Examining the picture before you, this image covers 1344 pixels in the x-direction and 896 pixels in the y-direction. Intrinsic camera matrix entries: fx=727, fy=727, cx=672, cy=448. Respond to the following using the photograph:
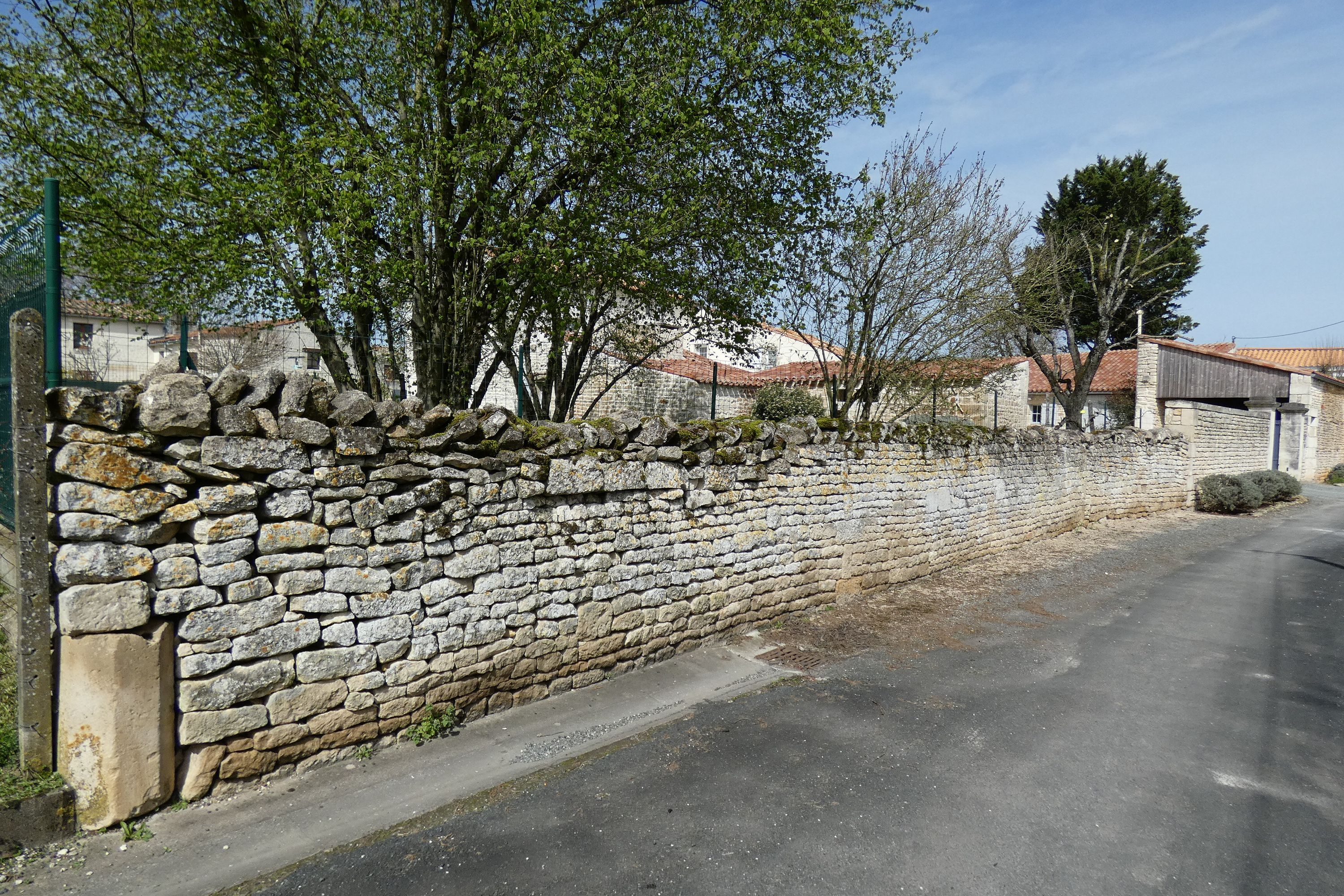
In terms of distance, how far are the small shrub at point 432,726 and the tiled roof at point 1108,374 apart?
88.6 ft

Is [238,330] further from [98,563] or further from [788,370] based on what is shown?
[788,370]

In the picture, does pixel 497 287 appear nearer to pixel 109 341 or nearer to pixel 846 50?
pixel 109 341

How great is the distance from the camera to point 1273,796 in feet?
12.7

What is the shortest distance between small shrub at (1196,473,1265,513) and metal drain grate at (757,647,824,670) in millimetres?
15646

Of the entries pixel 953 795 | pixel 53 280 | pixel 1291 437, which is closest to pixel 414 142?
pixel 53 280

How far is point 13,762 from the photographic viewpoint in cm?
334

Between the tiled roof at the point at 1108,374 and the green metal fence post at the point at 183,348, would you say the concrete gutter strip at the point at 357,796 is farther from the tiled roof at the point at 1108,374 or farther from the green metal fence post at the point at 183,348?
the tiled roof at the point at 1108,374

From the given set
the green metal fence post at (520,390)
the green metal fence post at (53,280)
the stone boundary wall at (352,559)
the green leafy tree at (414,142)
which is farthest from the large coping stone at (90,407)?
the green metal fence post at (520,390)

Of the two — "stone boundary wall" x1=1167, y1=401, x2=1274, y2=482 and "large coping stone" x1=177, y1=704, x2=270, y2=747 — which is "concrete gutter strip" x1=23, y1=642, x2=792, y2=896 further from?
"stone boundary wall" x1=1167, y1=401, x2=1274, y2=482

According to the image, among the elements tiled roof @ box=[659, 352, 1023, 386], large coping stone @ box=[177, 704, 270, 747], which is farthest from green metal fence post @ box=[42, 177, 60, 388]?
tiled roof @ box=[659, 352, 1023, 386]

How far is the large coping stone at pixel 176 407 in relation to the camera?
3342 millimetres

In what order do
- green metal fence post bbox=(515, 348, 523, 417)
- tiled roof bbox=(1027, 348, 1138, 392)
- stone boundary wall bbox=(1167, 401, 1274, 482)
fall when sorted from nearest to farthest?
green metal fence post bbox=(515, 348, 523, 417)
stone boundary wall bbox=(1167, 401, 1274, 482)
tiled roof bbox=(1027, 348, 1138, 392)

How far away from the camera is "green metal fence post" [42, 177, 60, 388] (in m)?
3.47

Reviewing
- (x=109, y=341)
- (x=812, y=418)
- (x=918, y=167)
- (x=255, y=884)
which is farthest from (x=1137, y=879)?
(x=918, y=167)
